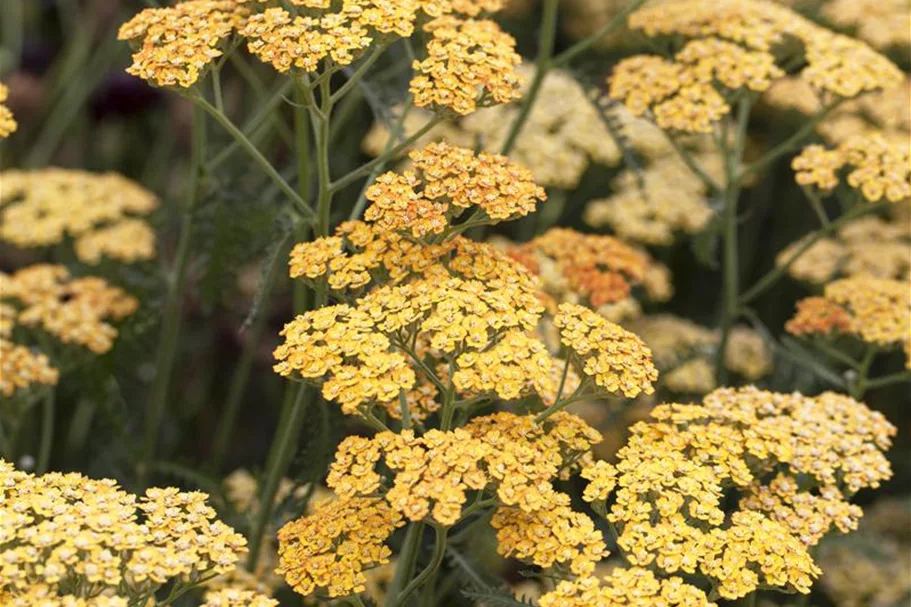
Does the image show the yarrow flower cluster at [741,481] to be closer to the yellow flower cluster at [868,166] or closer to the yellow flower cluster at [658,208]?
the yellow flower cluster at [868,166]

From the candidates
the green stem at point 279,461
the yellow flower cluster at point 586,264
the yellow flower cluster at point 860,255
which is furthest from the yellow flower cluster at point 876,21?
the green stem at point 279,461

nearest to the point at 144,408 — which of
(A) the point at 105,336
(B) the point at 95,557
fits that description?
(A) the point at 105,336

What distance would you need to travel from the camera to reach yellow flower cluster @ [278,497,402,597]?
1.82 m

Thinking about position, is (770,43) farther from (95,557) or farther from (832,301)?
(95,557)

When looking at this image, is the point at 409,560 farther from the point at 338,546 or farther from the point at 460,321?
the point at 460,321

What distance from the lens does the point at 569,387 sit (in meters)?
2.28

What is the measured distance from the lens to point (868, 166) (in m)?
2.61

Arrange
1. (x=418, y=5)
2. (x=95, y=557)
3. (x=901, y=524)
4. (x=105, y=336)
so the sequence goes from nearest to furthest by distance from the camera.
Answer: (x=95, y=557) < (x=418, y=5) < (x=105, y=336) < (x=901, y=524)

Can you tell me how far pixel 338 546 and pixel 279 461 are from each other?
0.56 meters

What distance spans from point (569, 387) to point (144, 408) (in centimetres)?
183

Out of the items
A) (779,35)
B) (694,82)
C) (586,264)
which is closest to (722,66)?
(694,82)

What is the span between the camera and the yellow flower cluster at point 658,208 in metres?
3.44

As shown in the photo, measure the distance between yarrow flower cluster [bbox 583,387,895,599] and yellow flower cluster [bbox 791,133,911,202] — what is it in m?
0.54

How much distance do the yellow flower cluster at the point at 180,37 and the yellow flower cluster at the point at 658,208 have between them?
1.52 meters
